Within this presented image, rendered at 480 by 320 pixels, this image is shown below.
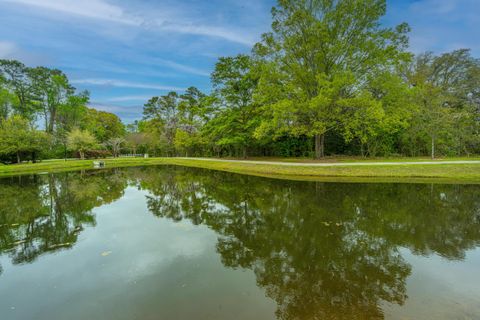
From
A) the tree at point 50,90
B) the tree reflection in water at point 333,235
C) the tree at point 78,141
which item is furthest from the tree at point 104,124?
the tree reflection in water at point 333,235

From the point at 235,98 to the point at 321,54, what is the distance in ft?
34.4

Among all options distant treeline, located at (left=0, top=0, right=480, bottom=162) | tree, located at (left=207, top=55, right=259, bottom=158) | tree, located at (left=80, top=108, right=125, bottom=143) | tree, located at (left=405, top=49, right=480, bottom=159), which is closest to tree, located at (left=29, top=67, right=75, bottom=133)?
distant treeline, located at (left=0, top=0, right=480, bottom=162)

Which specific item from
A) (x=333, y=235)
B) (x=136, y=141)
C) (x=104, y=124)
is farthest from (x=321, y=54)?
(x=104, y=124)

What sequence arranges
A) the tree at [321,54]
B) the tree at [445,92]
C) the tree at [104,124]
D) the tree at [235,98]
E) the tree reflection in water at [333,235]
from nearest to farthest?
the tree reflection in water at [333,235] < the tree at [321,54] < the tree at [445,92] < the tree at [235,98] < the tree at [104,124]

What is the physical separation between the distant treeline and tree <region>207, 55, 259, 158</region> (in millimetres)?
115

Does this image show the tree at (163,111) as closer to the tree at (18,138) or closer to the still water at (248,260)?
the tree at (18,138)

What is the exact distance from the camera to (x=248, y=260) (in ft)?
14.2

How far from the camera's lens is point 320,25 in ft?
58.2

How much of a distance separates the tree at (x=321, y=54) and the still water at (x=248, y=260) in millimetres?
11310

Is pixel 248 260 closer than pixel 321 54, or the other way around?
pixel 248 260

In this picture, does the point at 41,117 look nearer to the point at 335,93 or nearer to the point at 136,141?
the point at 136,141

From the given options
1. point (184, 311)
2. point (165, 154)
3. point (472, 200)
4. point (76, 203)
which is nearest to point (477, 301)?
point (184, 311)

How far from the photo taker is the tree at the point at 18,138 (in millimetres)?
26406

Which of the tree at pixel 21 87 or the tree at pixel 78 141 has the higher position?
the tree at pixel 21 87
